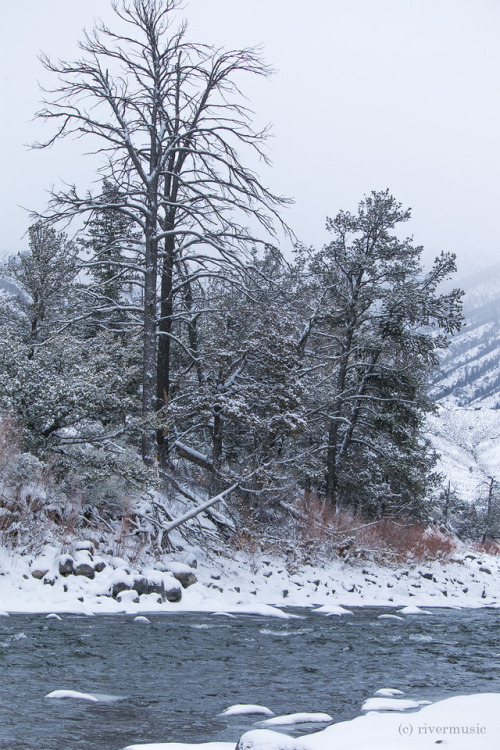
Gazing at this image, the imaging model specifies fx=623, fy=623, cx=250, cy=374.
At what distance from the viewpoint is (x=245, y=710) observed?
552 cm

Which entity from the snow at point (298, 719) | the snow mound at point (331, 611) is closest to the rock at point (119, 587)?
the snow mound at point (331, 611)

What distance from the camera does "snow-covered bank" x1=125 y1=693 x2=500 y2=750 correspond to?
3.72 metres

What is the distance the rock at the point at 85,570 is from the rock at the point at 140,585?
77 cm

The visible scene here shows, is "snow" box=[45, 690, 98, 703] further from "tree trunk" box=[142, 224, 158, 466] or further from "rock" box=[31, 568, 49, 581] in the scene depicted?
"tree trunk" box=[142, 224, 158, 466]

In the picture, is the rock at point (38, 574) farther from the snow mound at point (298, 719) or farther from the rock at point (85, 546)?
the snow mound at point (298, 719)

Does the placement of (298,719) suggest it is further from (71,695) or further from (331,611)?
(331,611)

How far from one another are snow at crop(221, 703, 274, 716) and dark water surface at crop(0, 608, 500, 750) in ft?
0.46

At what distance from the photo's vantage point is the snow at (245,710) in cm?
546

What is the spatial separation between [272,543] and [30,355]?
7.61m

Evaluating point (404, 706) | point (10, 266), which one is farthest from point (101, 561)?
point (10, 266)

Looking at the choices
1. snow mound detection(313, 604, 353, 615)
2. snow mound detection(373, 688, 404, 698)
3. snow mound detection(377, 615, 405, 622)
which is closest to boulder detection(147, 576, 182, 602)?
snow mound detection(313, 604, 353, 615)

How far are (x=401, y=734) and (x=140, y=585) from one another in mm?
7524

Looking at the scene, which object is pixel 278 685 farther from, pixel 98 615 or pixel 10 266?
pixel 10 266

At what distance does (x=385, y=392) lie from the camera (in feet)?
80.2
